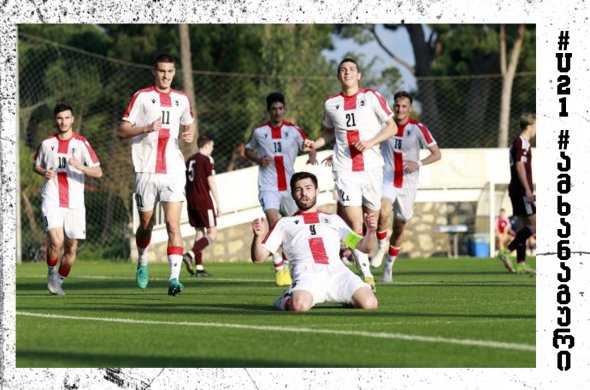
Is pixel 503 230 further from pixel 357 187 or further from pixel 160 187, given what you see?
pixel 160 187

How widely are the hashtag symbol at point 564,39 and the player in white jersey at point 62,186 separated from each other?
6.64 metres

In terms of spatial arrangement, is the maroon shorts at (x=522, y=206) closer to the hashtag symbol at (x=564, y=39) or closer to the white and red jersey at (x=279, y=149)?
the white and red jersey at (x=279, y=149)

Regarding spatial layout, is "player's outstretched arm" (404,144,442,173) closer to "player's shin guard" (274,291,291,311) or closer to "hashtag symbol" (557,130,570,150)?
"player's shin guard" (274,291,291,311)

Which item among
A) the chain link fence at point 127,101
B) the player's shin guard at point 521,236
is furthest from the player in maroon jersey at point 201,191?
the chain link fence at point 127,101

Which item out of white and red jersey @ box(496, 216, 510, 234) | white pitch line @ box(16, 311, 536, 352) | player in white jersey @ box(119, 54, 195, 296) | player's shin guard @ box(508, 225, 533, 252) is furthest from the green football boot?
white and red jersey @ box(496, 216, 510, 234)

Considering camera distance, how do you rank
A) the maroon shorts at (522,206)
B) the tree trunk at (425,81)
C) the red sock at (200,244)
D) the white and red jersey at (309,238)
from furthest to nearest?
the tree trunk at (425,81), the red sock at (200,244), the maroon shorts at (522,206), the white and red jersey at (309,238)

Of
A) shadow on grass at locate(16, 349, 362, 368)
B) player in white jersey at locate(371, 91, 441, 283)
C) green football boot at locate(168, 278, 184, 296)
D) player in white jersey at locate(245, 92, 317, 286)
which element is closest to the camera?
shadow on grass at locate(16, 349, 362, 368)

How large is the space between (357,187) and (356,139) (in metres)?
0.48

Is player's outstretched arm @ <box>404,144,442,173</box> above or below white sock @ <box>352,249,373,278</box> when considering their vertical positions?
above

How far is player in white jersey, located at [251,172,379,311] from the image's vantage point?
9188 millimetres

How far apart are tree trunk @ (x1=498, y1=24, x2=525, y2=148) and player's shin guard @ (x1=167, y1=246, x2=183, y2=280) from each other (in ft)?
78.7

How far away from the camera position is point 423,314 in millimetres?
9086

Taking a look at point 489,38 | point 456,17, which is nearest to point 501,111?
point 489,38

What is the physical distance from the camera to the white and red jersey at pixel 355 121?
40.5ft
